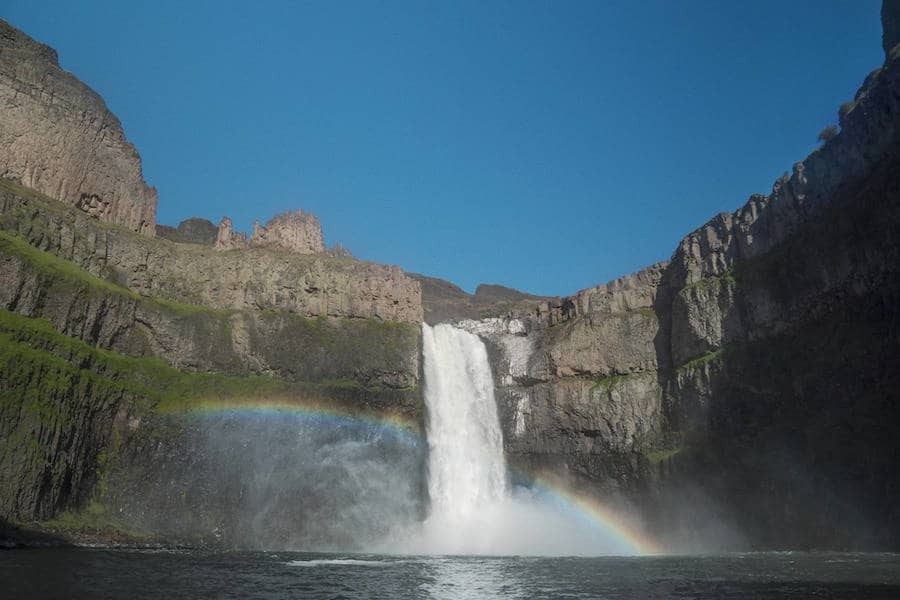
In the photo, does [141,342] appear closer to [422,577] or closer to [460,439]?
[460,439]

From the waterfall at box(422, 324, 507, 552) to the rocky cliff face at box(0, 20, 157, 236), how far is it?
26239 millimetres

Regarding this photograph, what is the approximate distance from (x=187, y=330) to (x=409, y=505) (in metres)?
19.9

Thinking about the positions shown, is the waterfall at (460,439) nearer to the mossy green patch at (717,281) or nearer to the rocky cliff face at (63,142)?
the mossy green patch at (717,281)

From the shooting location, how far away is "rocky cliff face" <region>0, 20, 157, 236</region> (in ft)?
161

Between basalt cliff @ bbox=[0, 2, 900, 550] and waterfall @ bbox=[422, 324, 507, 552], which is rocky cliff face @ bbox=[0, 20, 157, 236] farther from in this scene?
waterfall @ bbox=[422, 324, 507, 552]

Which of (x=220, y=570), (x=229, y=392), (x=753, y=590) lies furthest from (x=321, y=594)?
(x=229, y=392)

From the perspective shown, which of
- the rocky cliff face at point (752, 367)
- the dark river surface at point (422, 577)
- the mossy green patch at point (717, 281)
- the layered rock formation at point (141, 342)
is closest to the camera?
the dark river surface at point (422, 577)

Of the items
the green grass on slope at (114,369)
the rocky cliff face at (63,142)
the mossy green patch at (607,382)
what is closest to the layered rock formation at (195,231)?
the rocky cliff face at (63,142)

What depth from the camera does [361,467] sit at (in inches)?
1850

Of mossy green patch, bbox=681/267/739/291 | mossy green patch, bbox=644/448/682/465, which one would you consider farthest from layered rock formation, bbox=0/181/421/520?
mossy green patch, bbox=681/267/739/291

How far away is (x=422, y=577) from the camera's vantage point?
2481 cm

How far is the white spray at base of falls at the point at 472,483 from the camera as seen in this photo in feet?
143

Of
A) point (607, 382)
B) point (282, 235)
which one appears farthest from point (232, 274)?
point (607, 382)

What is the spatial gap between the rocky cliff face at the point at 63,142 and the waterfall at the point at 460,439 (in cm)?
2624
